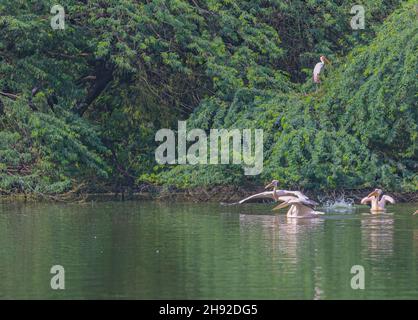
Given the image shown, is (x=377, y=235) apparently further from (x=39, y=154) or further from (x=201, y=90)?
(x=201, y=90)

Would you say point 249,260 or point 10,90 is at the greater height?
point 10,90

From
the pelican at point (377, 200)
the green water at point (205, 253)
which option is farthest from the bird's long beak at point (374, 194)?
the green water at point (205, 253)

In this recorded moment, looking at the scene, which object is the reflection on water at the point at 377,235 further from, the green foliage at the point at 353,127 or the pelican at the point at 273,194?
the green foliage at the point at 353,127

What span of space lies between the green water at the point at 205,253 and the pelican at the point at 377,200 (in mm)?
249

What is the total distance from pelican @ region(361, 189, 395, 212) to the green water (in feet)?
0.82

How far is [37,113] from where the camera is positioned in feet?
97.1

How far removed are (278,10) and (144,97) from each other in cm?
447

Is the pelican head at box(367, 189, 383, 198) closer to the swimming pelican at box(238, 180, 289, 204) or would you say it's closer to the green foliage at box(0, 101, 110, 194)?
the swimming pelican at box(238, 180, 289, 204)

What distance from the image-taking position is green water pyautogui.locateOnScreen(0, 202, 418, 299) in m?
16.1

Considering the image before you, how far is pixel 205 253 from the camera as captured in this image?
63.9 ft
